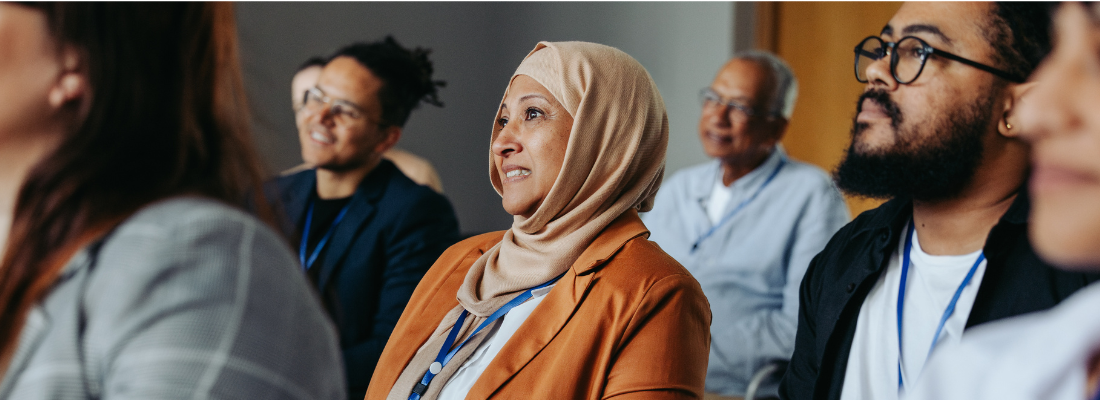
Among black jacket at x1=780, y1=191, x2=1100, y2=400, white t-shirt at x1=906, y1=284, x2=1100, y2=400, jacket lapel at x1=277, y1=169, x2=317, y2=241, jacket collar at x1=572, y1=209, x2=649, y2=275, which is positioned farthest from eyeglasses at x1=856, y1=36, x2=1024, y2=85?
jacket lapel at x1=277, y1=169, x2=317, y2=241

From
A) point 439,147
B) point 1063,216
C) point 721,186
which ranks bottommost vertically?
point 439,147

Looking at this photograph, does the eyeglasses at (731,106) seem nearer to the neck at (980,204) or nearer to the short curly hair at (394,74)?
the short curly hair at (394,74)

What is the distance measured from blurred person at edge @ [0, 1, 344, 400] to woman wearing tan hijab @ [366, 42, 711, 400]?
65cm

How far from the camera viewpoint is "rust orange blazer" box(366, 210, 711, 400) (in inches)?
54.8

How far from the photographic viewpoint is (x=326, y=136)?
8.29ft

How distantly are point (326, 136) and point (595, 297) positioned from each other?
138 centimetres

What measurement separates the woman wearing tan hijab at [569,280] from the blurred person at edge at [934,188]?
400mm

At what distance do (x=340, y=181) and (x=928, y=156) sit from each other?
1.75 metres

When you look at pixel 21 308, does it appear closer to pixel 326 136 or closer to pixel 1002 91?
pixel 1002 91

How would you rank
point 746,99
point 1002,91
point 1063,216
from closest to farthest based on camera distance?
1. point 1063,216
2. point 1002,91
3. point 746,99

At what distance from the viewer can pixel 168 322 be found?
70cm

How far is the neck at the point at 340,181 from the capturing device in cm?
258

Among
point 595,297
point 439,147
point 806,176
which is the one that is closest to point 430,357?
point 595,297

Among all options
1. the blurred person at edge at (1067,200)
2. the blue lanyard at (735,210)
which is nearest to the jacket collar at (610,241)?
the blurred person at edge at (1067,200)
